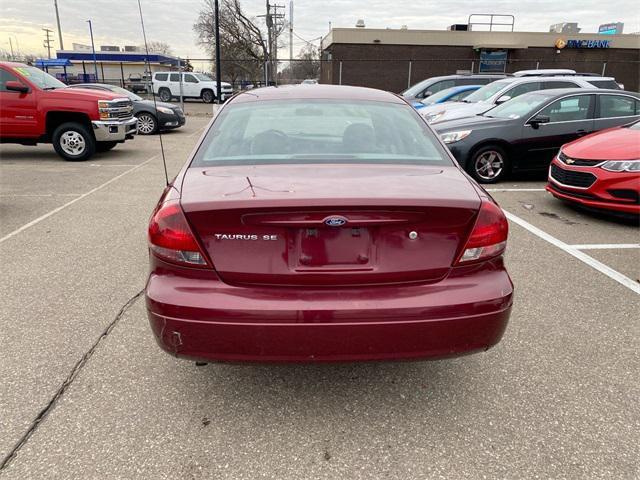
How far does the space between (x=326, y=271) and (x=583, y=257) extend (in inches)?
144

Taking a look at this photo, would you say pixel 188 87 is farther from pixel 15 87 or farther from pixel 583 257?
→ pixel 583 257

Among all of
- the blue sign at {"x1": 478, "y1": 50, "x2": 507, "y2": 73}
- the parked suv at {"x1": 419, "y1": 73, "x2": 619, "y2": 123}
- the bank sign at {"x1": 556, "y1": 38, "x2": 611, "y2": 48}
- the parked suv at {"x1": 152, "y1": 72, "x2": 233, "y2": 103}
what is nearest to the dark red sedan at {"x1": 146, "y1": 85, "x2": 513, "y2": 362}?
the parked suv at {"x1": 419, "y1": 73, "x2": 619, "y2": 123}

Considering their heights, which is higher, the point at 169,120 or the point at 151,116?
the point at 151,116

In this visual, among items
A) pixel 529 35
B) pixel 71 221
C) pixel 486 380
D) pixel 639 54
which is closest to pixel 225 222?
pixel 486 380

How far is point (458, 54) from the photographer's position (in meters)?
33.4

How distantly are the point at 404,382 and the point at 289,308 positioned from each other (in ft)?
3.39

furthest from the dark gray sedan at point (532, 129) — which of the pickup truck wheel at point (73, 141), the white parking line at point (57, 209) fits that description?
the pickup truck wheel at point (73, 141)

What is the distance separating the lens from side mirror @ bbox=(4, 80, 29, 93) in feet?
30.8

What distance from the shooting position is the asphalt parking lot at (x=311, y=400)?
2.16 meters

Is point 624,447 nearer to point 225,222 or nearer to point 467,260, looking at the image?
point 467,260

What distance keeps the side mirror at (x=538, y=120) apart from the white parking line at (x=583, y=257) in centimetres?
263

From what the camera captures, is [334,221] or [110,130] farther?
[110,130]

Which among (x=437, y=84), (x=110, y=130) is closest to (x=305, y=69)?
(x=437, y=84)

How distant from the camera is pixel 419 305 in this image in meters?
2.12
